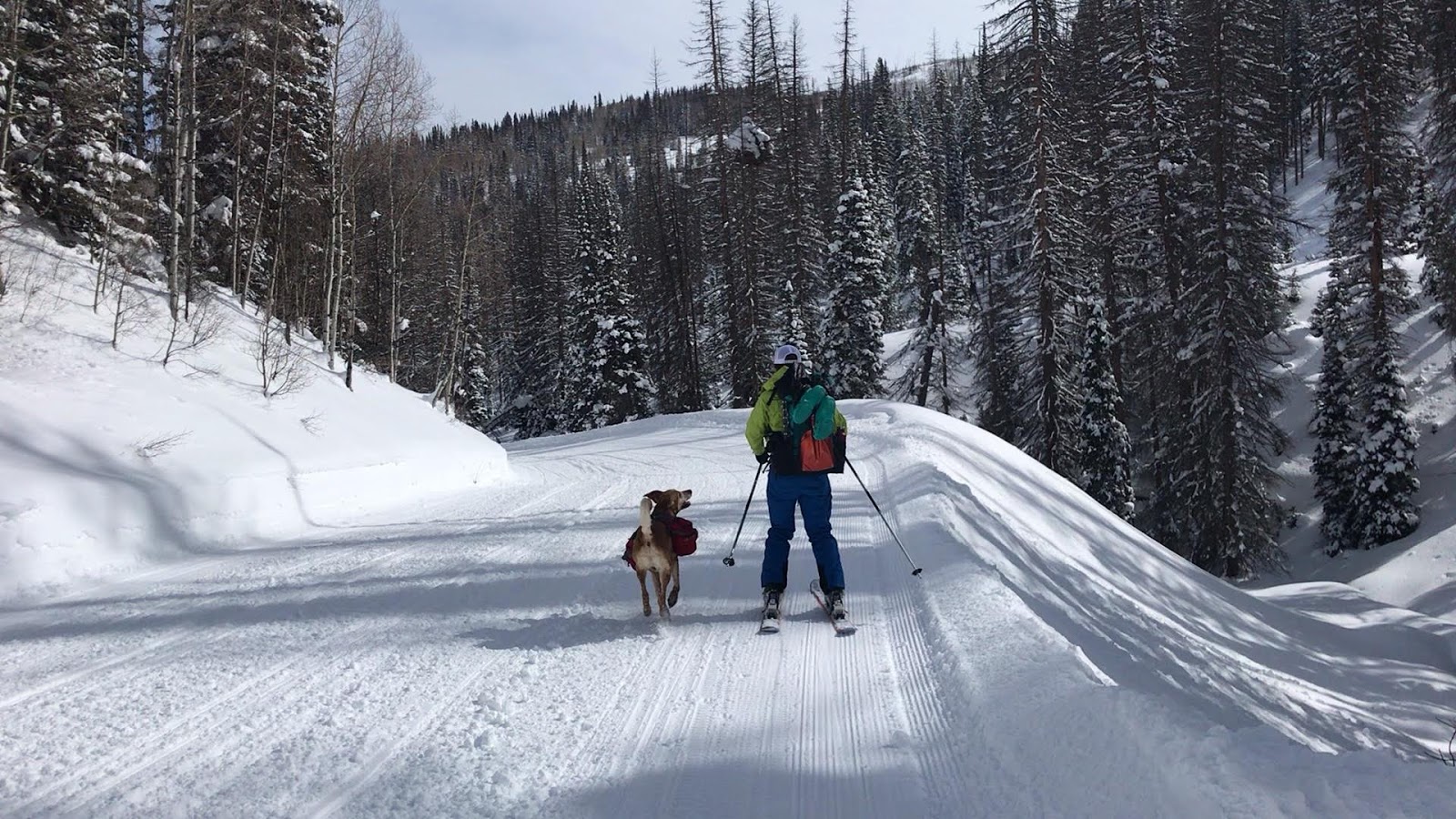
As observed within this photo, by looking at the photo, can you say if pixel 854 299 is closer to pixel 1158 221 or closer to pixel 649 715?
pixel 1158 221

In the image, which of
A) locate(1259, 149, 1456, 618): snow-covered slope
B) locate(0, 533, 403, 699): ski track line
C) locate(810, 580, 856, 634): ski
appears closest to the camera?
locate(0, 533, 403, 699): ski track line

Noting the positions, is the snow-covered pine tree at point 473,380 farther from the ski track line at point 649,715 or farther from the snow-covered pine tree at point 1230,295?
the ski track line at point 649,715

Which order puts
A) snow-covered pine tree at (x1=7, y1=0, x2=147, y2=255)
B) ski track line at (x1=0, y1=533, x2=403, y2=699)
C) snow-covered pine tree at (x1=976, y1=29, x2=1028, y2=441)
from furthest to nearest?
snow-covered pine tree at (x1=976, y1=29, x2=1028, y2=441) → snow-covered pine tree at (x1=7, y1=0, x2=147, y2=255) → ski track line at (x1=0, y1=533, x2=403, y2=699)

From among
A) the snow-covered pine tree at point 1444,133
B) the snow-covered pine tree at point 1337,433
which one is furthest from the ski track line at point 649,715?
the snow-covered pine tree at point 1337,433

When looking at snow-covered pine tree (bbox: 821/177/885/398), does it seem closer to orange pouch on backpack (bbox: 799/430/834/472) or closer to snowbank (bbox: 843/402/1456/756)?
snowbank (bbox: 843/402/1456/756)

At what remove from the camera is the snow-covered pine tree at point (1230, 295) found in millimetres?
20047

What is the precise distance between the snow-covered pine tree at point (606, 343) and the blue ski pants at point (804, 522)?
29.8 metres

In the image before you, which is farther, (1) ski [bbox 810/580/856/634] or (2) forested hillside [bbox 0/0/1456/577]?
(2) forested hillside [bbox 0/0/1456/577]

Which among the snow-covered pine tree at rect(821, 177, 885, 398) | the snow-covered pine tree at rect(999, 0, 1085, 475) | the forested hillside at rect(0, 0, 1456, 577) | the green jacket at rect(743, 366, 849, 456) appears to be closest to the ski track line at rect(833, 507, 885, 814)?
the green jacket at rect(743, 366, 849, 456)

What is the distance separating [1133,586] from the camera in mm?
10617

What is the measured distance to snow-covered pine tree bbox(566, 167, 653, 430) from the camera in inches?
1411

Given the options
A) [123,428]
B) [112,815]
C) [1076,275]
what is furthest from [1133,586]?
[1076,275]

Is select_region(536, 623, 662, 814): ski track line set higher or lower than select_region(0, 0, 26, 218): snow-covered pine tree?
lower

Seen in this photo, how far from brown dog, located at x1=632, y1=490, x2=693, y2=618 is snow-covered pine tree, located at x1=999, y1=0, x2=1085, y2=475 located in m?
17.4
